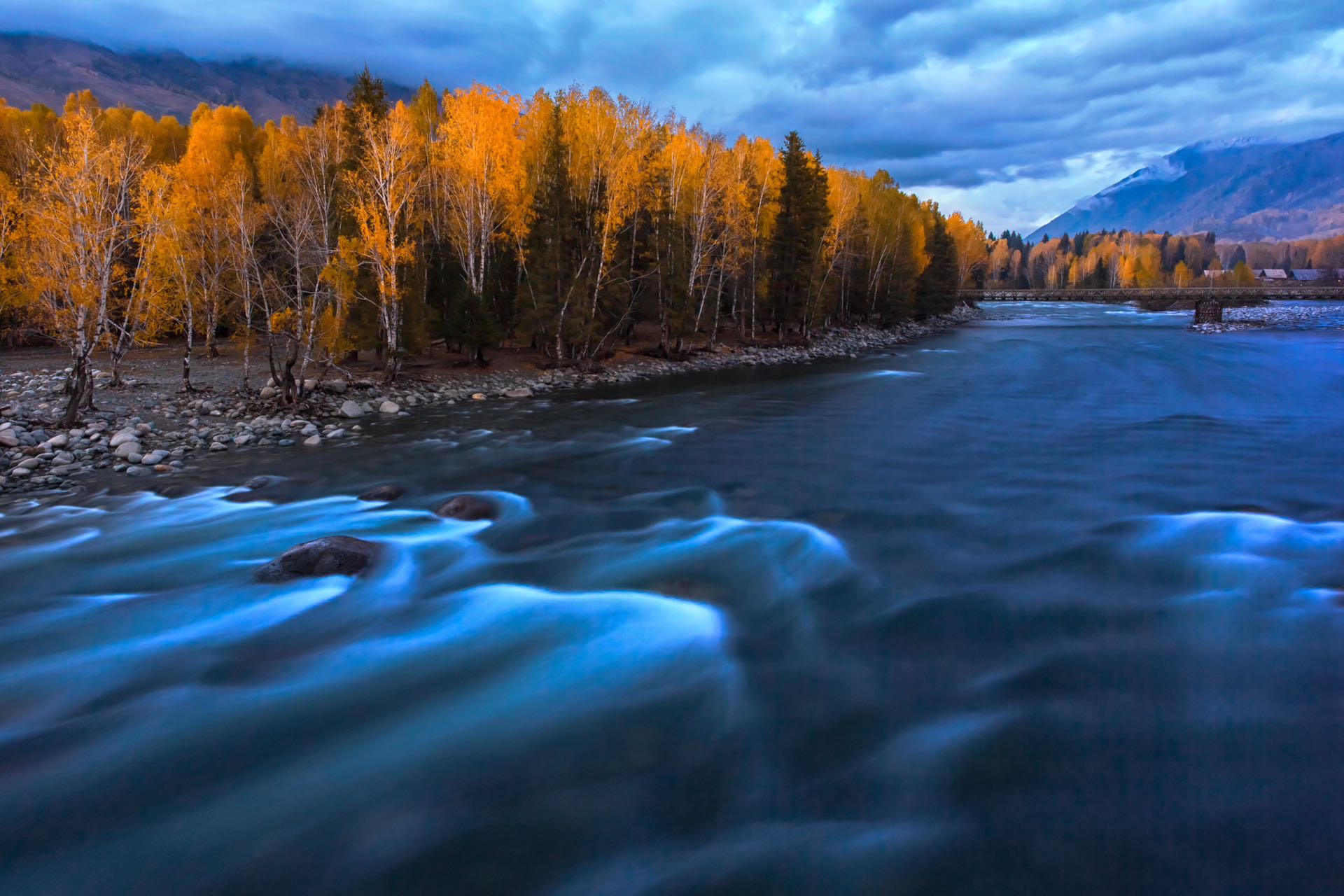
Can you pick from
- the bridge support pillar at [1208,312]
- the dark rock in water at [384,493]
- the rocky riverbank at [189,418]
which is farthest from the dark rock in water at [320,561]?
the bridge support pillar at [1208,312]

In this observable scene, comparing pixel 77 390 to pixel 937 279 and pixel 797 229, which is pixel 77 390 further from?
pixel 937 279

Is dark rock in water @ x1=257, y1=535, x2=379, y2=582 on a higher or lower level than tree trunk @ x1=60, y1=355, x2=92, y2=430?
lower

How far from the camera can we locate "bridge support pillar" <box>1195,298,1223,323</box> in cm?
5691

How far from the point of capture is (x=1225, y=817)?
3920mm

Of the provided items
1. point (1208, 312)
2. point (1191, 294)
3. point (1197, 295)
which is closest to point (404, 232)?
point (1208, 312)

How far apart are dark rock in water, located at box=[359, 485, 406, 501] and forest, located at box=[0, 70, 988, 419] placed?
27.1 ft

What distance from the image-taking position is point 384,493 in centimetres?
1134

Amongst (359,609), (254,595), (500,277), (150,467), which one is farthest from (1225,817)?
(500,277)

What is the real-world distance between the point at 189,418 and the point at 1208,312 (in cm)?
7264

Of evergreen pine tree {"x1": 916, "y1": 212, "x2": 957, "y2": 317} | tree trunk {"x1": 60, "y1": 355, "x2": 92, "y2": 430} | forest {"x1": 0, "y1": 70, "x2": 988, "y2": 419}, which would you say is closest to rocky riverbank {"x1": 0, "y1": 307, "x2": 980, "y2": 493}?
tree trunk {"x1": 60, "y1": 355, "x2": 92, "y2": 430}

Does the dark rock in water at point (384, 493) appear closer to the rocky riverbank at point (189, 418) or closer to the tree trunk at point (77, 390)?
the rocky riverbank at point (189, 418)

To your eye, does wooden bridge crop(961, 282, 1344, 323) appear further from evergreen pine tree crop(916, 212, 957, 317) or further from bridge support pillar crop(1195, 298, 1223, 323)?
evergreen pine tree crop(916, 212, 957, 317)

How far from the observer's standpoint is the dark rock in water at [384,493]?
1113 cm

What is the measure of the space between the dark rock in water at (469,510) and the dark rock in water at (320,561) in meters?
1.86
